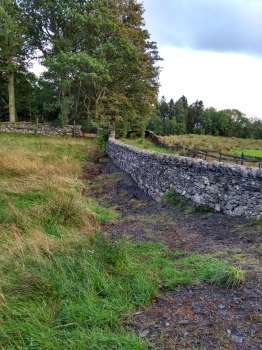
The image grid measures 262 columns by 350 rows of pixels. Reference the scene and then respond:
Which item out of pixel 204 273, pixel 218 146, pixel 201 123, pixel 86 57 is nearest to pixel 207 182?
pixel 204 273

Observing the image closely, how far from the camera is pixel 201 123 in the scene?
94.1 meters

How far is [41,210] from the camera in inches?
307

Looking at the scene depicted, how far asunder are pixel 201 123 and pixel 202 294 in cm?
9279

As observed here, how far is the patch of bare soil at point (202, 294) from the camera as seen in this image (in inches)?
140

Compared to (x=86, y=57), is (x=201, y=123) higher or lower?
lower

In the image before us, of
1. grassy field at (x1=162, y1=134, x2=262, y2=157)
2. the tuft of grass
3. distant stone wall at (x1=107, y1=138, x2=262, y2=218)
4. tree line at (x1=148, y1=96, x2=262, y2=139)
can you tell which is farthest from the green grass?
tree line at (x1=148, y1=96, x2=262, y2=139)

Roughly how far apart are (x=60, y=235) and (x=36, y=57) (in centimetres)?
3345

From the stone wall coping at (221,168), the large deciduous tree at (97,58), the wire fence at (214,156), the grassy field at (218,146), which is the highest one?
the large deciduous tree at (97,58)

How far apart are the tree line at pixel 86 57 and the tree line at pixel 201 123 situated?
4730 cm

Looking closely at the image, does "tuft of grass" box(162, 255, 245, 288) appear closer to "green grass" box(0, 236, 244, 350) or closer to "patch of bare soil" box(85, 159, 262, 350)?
"green grass" box(0, 236, 244, 350)

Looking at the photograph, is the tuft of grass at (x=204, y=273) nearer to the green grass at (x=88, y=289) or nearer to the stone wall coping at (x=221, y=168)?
the green grass at (x=88, y=289)

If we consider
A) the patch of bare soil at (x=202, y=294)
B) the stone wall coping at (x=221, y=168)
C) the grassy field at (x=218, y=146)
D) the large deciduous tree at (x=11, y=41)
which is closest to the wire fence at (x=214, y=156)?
the grassy field at (x=218, y=146)

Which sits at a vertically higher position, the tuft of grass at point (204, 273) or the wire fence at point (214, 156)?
the wire fence at point (214, 156)

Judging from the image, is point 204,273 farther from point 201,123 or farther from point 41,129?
point 201,123
